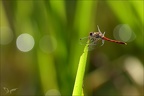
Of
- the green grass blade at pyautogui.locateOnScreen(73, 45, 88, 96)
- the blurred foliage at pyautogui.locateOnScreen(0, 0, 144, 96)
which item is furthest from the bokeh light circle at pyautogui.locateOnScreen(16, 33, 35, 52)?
the green grass blade at pyautogui.locateOnScreen(73, 45, 88, 96)

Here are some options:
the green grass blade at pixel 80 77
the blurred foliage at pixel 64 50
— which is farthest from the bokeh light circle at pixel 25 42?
the green grass blade at pixel 80 77

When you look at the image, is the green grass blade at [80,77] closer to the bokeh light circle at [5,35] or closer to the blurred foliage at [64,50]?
the blurred foliage at [64,50]

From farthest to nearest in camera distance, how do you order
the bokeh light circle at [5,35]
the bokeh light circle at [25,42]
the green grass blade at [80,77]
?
the bokeh light circle at [5,35] → the bokeh light circle at [25,42] → the green grass blade at [80,77]

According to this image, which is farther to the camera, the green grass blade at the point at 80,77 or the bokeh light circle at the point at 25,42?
the bokeh light circle at the point at 25,42

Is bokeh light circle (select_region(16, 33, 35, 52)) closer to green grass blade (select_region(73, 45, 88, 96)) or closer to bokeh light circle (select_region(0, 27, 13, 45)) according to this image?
bokeh light circle (select_region(0, 27, 13, 45))

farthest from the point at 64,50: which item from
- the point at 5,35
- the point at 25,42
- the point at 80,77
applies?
the point at 80,77

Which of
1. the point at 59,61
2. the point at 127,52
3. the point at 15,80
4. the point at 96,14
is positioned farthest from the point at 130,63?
the point at 15,80

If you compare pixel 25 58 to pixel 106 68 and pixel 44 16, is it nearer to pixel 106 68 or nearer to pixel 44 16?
pixel 44 16

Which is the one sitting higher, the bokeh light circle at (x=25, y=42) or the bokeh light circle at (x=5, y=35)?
the bokeh light circle at (x=5, y=35)
